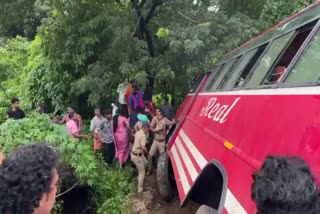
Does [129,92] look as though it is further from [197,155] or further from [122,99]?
[197,155]

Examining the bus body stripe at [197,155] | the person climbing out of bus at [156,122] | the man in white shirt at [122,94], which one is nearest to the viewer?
the bus body stripe at [197,155]

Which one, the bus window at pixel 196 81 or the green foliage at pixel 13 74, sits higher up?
the bus window at pixel 196 81

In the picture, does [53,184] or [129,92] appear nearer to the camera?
[53,184]

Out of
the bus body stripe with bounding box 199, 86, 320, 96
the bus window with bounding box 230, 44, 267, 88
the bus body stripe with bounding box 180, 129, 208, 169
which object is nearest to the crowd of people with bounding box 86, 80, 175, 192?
the bus body stripe with bounding box 180, 129, 208, 169

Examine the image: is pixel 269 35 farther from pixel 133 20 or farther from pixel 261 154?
pixel 133 20

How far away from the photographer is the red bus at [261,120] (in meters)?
2.33

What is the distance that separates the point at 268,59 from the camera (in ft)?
13.2

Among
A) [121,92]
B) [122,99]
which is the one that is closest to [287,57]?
[121,92]

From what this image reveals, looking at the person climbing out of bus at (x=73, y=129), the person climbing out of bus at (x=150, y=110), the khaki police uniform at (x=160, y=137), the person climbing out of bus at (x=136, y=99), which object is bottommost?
the person climbing out of bus at (x=73, y=129)

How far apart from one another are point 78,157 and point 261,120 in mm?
5316

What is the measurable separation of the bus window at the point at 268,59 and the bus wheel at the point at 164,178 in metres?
3.73

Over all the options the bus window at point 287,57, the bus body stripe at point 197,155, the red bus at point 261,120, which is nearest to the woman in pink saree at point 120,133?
the bus body stripe at point 197,155

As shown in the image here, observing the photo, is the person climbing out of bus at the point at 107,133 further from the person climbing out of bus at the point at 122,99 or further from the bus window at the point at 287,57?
the bus window at the point at 287,57

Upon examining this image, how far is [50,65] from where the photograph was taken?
10.9 m
